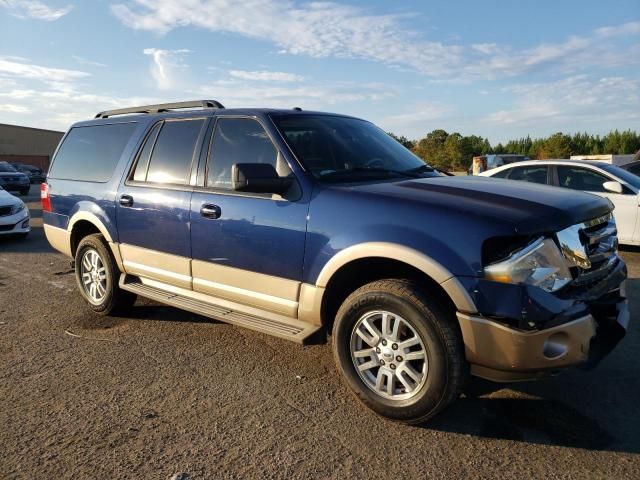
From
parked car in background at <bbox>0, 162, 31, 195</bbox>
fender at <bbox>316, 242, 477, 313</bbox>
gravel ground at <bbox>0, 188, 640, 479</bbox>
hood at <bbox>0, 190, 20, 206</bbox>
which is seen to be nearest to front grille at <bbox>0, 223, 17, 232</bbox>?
hood at <bbox>0, 190, 20, 206</bbox>

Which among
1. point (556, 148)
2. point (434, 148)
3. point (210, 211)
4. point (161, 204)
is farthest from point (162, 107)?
point (556, 148)

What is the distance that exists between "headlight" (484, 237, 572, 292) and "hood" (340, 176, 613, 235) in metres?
0.10

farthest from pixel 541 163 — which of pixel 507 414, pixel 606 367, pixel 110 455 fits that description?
pixel 110 455

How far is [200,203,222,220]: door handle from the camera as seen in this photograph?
3756 mm

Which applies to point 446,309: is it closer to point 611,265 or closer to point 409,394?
point 409,394

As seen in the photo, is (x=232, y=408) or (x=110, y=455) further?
(x=232, y=408)

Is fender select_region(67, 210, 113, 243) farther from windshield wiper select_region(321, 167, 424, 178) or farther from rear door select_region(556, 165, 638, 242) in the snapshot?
rear door select_region(556, 165, 638, 242)

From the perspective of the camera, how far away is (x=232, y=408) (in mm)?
3172

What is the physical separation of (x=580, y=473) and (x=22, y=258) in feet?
27.4

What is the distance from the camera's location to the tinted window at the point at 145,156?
454 centimetres

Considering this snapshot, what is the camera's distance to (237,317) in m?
3.71

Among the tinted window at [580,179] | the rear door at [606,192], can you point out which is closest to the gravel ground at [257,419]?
the rear door at [606,192]

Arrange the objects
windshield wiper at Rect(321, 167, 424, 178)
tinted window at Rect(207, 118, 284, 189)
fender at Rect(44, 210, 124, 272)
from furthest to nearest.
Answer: fender at Rect(44, 210, 124, 272) < tinted window at Rect(207, 118, 284, 189) < windshield wiper at Rect(321, 167, 424, 178)

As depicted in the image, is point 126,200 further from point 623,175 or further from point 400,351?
point 623,175
